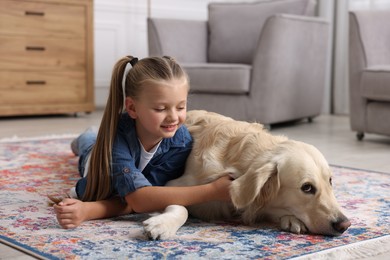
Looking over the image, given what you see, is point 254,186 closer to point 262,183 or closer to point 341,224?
point 262,183

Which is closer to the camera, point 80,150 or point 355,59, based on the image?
point 80,150

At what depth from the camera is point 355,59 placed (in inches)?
166

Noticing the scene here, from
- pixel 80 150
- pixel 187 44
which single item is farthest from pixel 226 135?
pixel 187 44

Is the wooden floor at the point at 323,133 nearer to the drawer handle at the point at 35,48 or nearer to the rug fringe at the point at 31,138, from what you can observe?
the rug fringe at the point at 31,138

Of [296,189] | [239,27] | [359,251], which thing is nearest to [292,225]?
[296,189]

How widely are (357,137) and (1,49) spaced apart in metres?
2.74

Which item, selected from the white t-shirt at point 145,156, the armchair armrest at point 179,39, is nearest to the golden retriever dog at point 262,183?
the white t-shirt at point 145,156

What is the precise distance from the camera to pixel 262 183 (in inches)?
71.3

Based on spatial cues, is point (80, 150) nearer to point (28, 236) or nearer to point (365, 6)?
point (28, 236)

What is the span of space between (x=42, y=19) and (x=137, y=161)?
3447 millimetres

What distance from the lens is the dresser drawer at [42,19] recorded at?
5.01 m

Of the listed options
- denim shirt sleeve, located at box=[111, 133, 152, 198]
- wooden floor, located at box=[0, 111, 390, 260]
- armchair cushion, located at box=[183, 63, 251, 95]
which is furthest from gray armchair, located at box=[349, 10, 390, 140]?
denim shirt sleeve, located at box=[111, 133, 152, 198]

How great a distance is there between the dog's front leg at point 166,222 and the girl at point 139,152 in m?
0.05

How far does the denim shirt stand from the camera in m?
1.93
